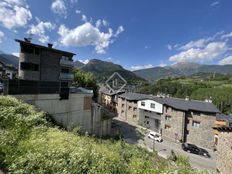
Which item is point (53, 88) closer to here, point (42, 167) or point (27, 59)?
point (27, 59)

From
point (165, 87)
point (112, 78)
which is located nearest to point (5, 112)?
point (112, 78)

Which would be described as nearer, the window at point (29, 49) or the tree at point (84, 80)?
the window at point (29, 49)

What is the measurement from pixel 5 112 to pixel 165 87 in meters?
104

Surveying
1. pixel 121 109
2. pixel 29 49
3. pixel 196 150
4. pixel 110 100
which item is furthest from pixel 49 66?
pixel 110 100

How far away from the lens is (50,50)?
2564 cm

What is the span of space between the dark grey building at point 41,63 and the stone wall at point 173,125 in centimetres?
2054

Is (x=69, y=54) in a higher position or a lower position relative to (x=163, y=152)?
higher

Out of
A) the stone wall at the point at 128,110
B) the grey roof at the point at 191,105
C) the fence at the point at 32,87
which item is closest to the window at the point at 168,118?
the grey roof at the point at 191,105

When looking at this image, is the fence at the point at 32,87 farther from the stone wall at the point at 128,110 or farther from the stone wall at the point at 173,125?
the stone wall at the point at 128,110

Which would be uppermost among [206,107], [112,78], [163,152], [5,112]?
[112,78]

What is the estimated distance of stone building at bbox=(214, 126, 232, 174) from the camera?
12503 millimetres

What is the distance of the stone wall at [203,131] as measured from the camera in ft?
95.3

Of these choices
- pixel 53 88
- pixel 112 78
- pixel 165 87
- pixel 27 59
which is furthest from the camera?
pixel 165 87

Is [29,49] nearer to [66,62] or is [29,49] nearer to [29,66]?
[29,66]
